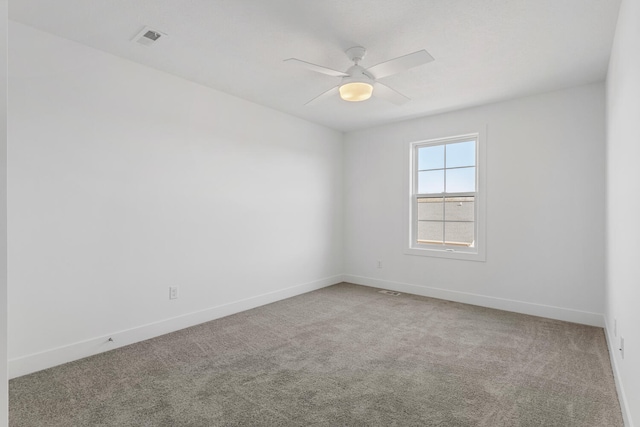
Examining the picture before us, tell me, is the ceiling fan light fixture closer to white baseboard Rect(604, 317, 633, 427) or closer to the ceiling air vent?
the ceiling air vent

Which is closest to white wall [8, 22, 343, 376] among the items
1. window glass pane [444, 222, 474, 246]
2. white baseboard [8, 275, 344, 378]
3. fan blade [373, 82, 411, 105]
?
white baseboard [8, 275, 344, 378]

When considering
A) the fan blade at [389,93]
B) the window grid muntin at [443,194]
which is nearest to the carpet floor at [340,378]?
the window grid muntin at [443,194]

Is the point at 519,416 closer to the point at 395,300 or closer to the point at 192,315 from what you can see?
the point at 395,300

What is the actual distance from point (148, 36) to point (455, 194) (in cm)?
385

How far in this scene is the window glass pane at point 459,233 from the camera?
4273 mm

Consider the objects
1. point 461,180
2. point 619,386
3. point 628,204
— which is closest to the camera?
point 628,204

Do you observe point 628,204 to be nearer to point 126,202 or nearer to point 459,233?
point 459,233

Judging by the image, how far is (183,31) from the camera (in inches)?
96.3

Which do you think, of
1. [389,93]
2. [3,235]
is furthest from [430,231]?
[3,235]

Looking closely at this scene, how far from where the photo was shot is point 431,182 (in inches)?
182

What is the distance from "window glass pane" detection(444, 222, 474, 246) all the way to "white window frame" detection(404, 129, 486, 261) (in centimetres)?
6

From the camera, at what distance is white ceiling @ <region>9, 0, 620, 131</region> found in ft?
7.05

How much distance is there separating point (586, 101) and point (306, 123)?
130 inches

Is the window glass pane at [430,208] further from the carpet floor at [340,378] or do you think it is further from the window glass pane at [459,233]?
the carpet floor at [340,378]
